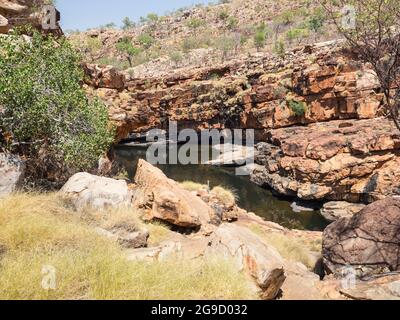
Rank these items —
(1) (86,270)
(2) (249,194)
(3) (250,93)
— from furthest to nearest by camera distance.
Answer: (3) (250,93)
(2) (249,194)
(1) (86,270)

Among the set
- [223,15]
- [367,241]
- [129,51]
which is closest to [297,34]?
[223,15]

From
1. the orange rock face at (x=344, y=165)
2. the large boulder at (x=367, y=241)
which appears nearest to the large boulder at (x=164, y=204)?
the large boulder at (x=367, y=241)

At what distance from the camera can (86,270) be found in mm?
4672

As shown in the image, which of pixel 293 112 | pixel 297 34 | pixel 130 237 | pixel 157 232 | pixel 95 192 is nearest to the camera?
pixel 130 237

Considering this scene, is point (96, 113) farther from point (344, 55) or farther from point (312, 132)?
point (344, 55)

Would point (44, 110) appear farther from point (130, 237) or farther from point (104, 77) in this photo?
point (104, 77)

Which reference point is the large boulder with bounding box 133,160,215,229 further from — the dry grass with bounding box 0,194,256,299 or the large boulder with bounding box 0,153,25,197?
the dry grass with bounding box 0,194,256,299

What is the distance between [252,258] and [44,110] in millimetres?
7367

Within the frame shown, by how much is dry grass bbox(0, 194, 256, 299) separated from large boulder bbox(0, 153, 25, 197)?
2.33 metres

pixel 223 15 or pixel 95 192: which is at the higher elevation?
pixel 223 15

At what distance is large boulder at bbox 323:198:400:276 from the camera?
7.88m

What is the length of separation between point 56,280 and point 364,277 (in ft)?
20.4

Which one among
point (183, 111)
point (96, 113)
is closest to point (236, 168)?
point (183, 111)

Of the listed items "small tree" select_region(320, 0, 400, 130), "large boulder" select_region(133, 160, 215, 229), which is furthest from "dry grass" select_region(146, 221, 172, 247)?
"small tree" select_region(320, 0, 400, 130)
